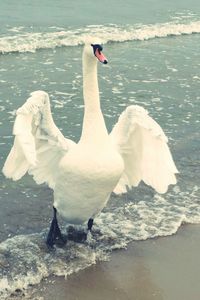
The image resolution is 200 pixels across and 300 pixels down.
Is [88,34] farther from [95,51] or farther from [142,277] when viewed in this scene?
[142,277]

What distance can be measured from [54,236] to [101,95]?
6.59 metres

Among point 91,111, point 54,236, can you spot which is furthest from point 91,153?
point 54,236

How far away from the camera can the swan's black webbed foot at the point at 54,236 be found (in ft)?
24.0

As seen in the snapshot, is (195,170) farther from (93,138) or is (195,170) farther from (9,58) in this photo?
(9,58)

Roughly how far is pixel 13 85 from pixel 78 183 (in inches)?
302

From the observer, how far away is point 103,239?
753 centimetres

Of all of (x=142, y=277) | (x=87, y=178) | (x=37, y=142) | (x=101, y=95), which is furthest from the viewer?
(x=101, y=95)

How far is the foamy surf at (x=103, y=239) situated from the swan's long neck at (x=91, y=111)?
1.40m

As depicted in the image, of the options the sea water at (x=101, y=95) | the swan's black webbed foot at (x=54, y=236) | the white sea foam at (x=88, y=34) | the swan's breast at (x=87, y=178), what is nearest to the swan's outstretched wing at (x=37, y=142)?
the swan's breast at (x=87, y=178)

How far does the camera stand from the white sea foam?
2009 cm

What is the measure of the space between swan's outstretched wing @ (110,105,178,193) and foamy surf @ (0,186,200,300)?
86 cm

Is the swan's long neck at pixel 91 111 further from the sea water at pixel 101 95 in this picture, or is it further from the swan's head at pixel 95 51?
the sea water at pixel 101 95

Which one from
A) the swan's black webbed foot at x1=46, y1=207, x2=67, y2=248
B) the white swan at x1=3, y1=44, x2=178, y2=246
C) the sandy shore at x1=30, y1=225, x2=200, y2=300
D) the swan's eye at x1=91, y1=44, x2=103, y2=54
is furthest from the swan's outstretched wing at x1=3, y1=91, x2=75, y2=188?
the sandy shore at x1=30, y1=225, x2=200, y2=300

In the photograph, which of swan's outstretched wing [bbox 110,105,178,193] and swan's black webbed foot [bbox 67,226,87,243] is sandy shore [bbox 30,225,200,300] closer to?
swan's black webbed foot [bbox 67,226,87,243]
